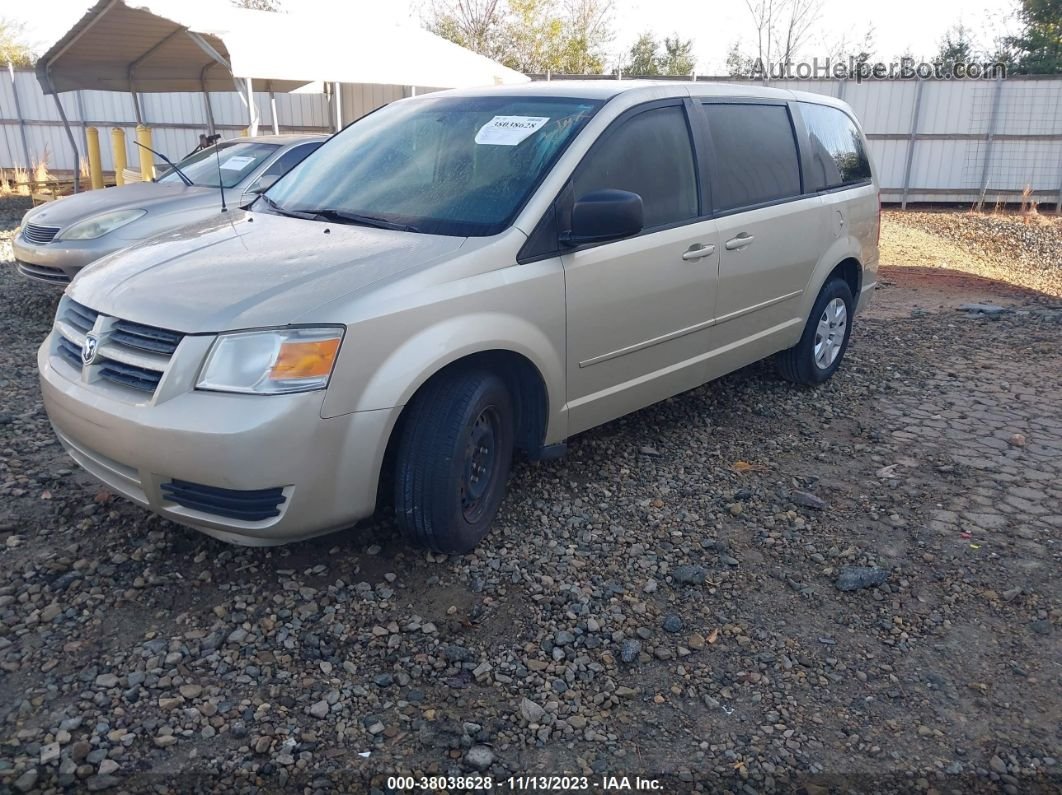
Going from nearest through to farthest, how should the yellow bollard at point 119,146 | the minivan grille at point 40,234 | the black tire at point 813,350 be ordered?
the black tire at point 813,350 → the minivan grille at point 40,234 → the yellow bollard at point 119,146

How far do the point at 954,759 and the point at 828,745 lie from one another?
363 mm

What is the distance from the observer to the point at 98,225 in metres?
7.21

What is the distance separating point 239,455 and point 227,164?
6271 millimetres


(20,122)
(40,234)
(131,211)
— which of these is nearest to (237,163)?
(131,211)

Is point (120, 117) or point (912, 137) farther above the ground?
point (120, 117)

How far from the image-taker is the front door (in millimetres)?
3885

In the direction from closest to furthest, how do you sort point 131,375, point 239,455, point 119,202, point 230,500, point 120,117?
point 239,455, point 230,500, point 131,375, point 119,202, point 120,117

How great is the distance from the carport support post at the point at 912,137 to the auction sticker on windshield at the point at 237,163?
1332 cm

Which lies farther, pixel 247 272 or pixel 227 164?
pixel 227 164

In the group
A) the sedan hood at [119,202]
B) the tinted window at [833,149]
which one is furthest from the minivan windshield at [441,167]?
the sedan hood at [119,202]

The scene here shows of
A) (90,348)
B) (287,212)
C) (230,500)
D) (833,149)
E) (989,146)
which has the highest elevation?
(833,149)

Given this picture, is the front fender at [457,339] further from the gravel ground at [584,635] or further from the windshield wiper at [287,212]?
the windshield wiper at [287,212]

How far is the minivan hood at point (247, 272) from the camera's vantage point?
3.06 m

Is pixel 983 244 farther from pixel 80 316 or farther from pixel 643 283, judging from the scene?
pixel 80 316
